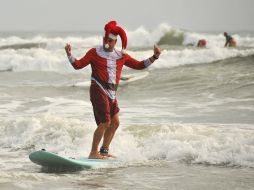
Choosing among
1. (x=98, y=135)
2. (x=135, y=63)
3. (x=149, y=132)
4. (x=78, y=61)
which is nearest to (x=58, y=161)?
(x=98, y=135)

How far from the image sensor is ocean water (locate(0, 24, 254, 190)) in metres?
7.08

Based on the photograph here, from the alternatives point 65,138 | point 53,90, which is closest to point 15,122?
point 65,138

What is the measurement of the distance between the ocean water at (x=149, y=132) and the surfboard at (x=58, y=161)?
0.12 metres

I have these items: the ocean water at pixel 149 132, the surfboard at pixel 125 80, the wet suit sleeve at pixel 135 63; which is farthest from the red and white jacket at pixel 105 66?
the surfboard at pixel 125 80

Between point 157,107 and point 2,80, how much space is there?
10.2m

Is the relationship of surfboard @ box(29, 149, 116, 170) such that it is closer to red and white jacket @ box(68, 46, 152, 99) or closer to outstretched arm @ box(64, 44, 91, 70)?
red and white jacket @ box(68, 46, 152, 99)

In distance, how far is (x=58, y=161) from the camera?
7.41 meters

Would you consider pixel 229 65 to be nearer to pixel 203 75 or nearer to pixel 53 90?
pixel 203 75

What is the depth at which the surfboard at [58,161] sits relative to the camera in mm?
7349

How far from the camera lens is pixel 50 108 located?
13.6 m

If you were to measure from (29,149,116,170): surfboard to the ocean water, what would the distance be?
0.12 meters

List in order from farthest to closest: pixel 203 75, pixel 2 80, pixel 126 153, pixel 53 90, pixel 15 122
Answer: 1. pixel 2 80
2. pixel 203 75
3. pixel 53 90
4. pixel 15 122
5. pixel 126 153

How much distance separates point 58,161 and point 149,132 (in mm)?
2738

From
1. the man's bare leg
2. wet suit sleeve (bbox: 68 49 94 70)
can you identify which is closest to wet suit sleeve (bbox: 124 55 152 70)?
wet suit sleeve (bbox: 68 49 94 70)
